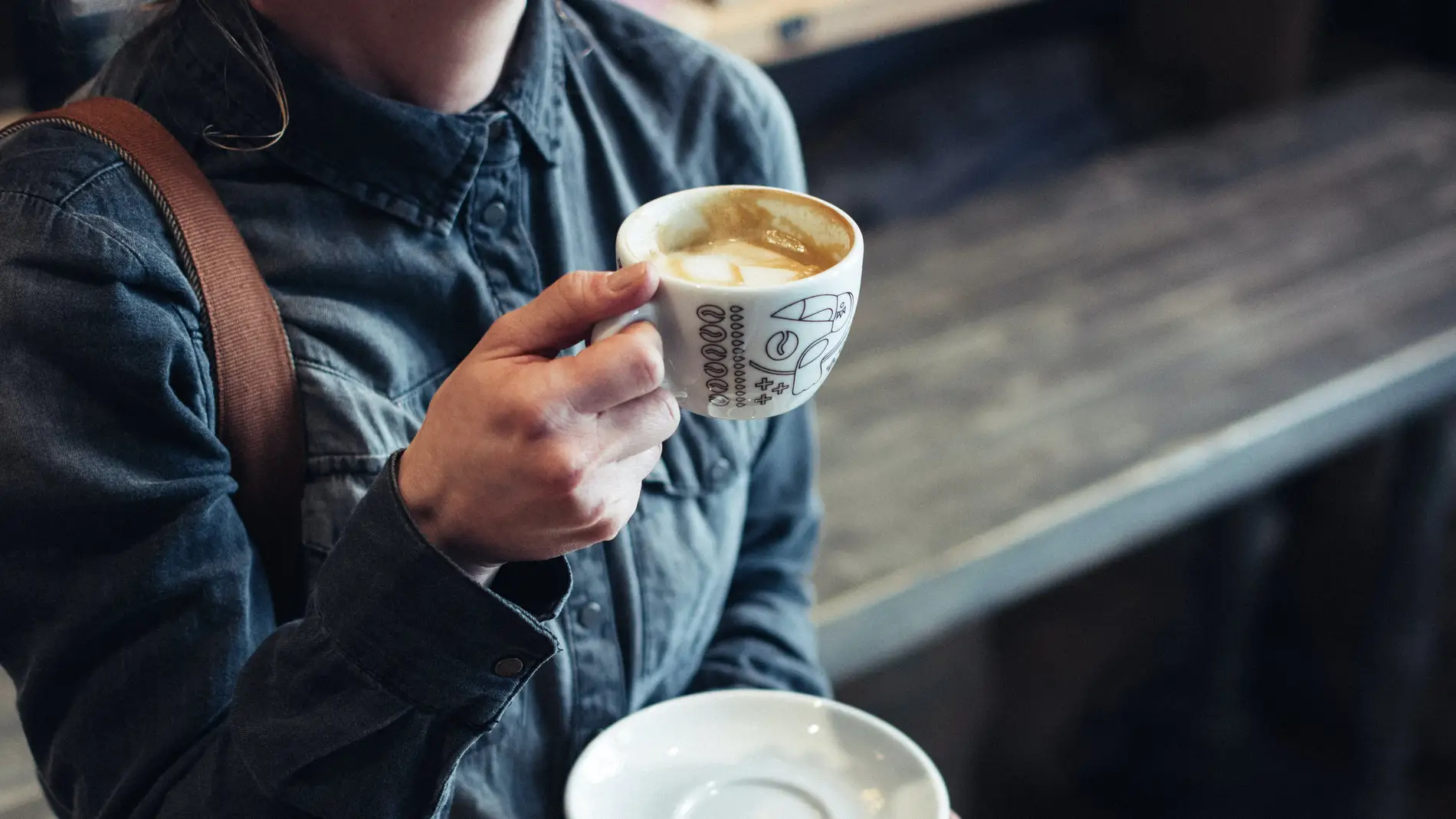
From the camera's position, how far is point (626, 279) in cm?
60

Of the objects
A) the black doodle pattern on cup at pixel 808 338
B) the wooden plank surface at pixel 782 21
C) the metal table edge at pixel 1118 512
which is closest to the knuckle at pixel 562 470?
the black doodle pattern on cup at pixel 808 338

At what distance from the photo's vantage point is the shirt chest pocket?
0.88 metres

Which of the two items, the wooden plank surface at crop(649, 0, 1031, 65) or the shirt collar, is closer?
the shirt collar

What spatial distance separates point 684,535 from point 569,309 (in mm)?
337

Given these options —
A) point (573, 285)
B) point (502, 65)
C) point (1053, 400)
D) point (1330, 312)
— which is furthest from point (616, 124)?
point (1330, 312)

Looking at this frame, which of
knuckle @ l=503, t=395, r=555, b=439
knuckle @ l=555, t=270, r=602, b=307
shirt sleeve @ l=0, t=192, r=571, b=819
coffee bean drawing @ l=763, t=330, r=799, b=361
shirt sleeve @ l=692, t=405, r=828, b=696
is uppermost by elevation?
knuckle @ l=555, t=270, r=602, b=307

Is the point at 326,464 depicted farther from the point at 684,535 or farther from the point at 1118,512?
the point at 1118,512

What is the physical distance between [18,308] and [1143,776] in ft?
7.30

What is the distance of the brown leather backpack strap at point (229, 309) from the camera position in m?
0.69

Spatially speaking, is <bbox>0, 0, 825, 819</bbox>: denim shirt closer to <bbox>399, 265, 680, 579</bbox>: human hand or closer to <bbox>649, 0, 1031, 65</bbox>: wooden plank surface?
<bbox>399, 265, 680, 579</bbox>: human hand

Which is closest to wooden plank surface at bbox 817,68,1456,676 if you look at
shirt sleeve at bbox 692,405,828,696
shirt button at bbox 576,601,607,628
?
shirt sleeve at bbox 692,405,828,696

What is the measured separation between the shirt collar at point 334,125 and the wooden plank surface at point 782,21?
1.09 meters

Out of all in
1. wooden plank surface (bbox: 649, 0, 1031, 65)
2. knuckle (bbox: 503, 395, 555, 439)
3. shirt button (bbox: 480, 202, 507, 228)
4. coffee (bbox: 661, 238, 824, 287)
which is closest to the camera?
knuckle (bbox: 503, 395, 555, 439)

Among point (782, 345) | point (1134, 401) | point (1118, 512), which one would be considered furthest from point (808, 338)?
point (1134, 401)
